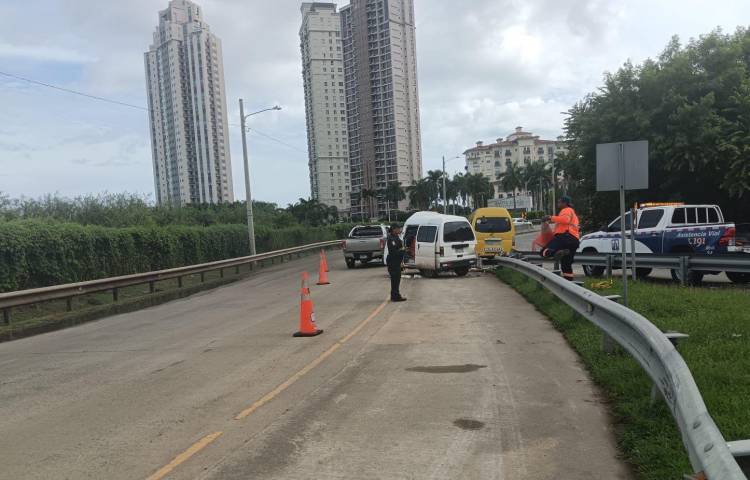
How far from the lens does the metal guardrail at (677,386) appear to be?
2.71m

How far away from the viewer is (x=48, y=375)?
7762 millimetres

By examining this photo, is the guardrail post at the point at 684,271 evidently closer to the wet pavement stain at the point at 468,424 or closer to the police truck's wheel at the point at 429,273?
the police truck's wheel at the point at 429,273

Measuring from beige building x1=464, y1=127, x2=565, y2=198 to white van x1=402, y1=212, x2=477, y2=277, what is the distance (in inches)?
5529

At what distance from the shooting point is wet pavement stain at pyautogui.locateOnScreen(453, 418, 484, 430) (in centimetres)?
A: 489

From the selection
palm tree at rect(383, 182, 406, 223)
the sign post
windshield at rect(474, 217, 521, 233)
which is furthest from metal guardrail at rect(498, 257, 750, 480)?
palm tree at rect(383, 182, 406, 223)

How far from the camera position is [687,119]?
2162 centimetres

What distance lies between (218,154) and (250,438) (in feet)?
172

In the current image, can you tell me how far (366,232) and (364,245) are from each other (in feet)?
3.95

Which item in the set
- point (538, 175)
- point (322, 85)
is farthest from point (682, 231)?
point (538, 175)

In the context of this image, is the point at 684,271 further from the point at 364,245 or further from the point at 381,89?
the point at 381,89

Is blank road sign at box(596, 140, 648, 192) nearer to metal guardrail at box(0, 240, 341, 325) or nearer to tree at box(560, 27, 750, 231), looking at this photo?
metal guardrail at box(0, 240, 341, 325)

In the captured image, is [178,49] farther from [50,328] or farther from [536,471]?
[536,471]

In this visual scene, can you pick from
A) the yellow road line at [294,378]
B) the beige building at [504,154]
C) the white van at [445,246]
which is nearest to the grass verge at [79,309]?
the yellow road line at [294,378]

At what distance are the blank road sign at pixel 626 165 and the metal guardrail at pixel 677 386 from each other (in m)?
2.17
